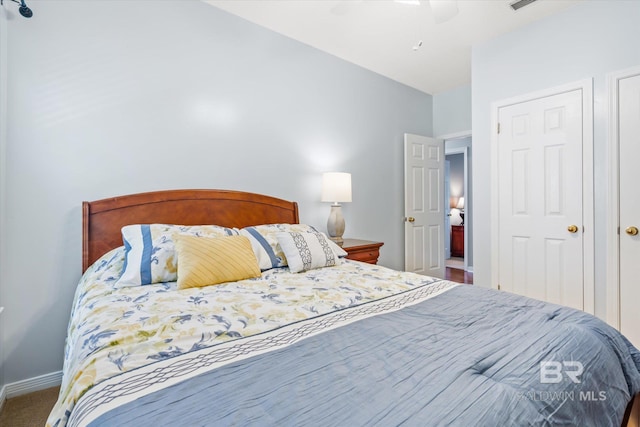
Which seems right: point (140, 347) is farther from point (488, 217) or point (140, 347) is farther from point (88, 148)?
point (488, 217)

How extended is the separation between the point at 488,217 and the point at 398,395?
9.66 ft

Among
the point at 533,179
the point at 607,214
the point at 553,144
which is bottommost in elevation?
the point at 607,214

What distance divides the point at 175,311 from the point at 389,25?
114 inches

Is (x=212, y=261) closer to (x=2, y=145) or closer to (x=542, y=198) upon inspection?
(x=2, y=145)

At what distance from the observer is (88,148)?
2.11m

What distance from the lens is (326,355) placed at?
0.91m

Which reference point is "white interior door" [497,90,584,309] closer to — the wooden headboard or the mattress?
the mattress

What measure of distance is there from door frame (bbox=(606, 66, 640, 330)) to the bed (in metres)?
1.45

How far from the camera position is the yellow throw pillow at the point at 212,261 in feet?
5.34

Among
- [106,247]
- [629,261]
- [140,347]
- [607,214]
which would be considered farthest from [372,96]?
[140,347]

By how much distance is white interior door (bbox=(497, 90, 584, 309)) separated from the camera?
2625mm

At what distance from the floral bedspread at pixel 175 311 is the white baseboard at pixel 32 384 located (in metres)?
0.76

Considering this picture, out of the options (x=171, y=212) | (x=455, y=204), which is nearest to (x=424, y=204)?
(x=455, y=204)
